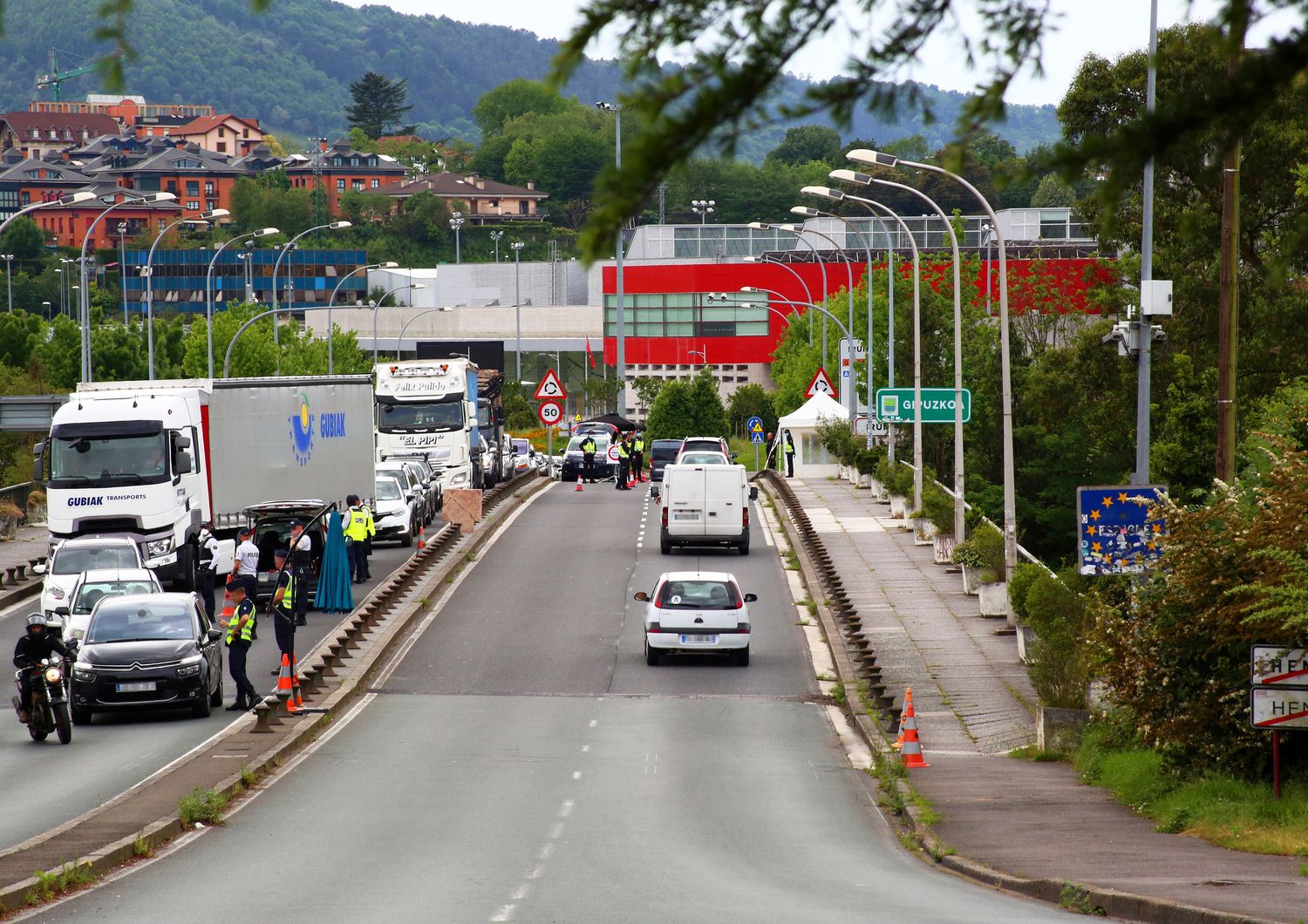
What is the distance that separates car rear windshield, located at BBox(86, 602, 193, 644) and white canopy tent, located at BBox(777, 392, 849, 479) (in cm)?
4094

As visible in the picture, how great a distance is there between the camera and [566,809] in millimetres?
16875

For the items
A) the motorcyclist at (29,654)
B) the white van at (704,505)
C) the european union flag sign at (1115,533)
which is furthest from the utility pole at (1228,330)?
the white van at (704,505)

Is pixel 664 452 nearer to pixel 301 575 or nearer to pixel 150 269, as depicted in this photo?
pixel 150 269

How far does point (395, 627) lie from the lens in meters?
30.5

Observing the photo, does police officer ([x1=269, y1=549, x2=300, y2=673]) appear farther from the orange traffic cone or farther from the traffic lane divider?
the orange traffic cone

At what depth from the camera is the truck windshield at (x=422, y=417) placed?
50500 mm

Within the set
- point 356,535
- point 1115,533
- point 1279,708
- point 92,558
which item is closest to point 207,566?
point 92,558

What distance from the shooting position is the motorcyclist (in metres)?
20.4

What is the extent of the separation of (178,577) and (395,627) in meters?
4.17

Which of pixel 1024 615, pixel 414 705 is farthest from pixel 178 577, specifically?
pixel 1024 615

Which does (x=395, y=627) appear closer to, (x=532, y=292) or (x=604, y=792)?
(x=604, y=792)

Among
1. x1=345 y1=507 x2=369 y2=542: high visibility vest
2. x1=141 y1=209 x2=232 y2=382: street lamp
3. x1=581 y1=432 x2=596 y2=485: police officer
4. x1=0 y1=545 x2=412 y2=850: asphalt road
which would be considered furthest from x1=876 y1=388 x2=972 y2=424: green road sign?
x1=581 y1=432 x2=596 y2=485: police officer

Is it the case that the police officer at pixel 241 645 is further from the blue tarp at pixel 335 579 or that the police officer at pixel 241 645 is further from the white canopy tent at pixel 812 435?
the white canopy tent at pixel 812 435

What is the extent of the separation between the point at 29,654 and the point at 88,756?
1.48 m
